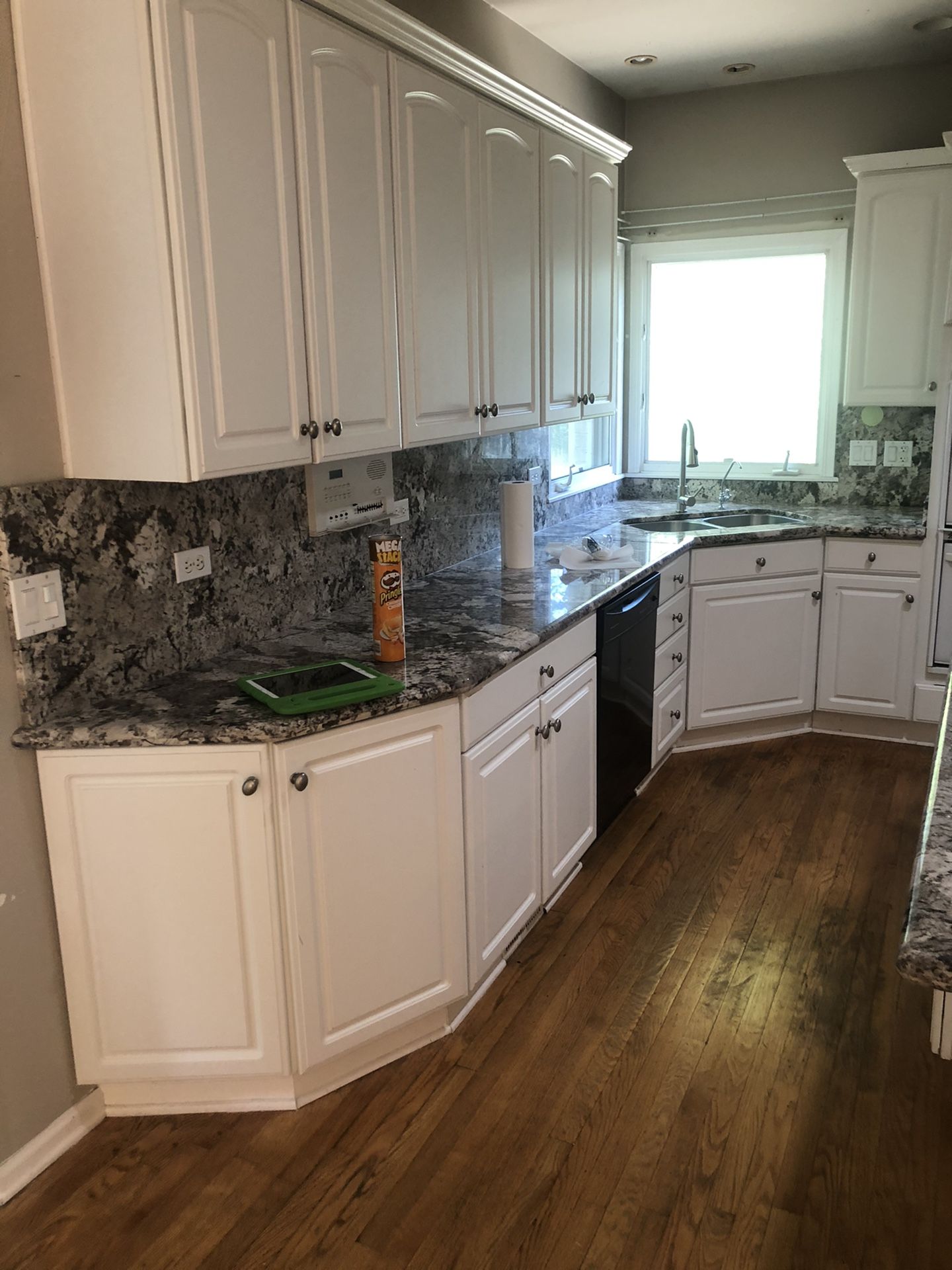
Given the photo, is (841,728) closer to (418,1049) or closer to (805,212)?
(805,212)

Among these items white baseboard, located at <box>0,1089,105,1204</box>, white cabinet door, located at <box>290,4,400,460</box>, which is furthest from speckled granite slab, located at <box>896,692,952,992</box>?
white baseboard, located at <box>0,1089,105,1204</box>

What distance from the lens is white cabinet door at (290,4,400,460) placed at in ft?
7.13

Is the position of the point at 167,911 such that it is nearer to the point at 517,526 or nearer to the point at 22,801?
the point at 22,801

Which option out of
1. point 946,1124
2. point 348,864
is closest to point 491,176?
point 348,864

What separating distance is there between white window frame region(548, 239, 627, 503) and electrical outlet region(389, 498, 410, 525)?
129 centimetres

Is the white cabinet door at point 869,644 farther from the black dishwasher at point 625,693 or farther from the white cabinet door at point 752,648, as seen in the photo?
the black dishwasher at point 625,693

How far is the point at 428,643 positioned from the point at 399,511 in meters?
0.74

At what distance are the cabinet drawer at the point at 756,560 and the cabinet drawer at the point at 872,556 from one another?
6 cm

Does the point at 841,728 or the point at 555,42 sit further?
the point at 841,728

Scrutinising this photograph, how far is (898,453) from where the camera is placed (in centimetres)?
452

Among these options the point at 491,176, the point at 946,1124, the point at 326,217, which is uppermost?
the point at 491,176

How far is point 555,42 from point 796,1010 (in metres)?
3.44

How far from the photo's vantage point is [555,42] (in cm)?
385

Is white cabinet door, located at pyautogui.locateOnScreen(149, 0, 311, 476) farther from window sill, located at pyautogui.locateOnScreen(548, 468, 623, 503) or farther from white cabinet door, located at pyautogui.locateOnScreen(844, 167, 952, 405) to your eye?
white cabinet door, located at pyautogui.locateOnScreen(844, 167, 952, 405)
